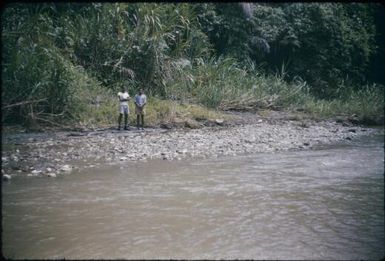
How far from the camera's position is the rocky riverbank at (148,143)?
10.3 m

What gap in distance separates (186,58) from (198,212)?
39.8 feet

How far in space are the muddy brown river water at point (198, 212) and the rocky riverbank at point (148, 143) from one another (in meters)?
0.83

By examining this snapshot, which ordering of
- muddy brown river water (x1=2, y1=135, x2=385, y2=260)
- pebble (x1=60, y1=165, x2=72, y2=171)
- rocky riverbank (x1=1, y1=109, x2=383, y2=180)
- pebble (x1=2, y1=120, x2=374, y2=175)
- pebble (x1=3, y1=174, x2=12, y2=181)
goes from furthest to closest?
pebble (x1=2, y1=120, x2=374, y2=175) < rocky riverbank (x1=1, y1=109, x2=383, y2=180) < pebble (x1=60, y1=165, x2=72, y2=171) < pebble (x1=3, y1=174, x2=12, y2=181) < muddy brown river water (x1=2, y1=135, x2=385, y2=260)

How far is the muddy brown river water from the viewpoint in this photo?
231 inches

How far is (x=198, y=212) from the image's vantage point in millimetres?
7273

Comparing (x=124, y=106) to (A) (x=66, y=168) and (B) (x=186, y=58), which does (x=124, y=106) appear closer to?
(A) (x=66, y=168)

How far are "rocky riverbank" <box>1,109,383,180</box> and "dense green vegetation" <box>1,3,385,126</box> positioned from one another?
127cm

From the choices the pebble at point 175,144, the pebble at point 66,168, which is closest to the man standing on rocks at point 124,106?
the pebble at point 175,144

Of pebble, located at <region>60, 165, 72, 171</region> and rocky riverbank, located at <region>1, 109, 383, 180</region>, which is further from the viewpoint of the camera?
rocky riverbank, located at <region>1, 109, 383, 180</region>

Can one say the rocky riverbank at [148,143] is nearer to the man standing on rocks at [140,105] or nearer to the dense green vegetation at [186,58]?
the man standing on rocks at [140,105]

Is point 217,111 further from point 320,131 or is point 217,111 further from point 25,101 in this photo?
point 25,101

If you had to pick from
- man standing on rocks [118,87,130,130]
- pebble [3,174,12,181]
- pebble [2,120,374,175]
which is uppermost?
man standing on rocks [118,87,130,130]

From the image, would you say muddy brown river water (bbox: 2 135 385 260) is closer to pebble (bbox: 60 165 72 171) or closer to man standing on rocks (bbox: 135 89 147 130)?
pebble (bbox: 60 165 72 171)

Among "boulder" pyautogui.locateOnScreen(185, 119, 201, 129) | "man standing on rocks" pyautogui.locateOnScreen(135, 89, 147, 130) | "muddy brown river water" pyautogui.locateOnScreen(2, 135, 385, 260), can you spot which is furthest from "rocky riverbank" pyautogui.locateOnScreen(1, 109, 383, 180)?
"muddy brown river water" pyautogui.locateOnScreen(2, 135, 385, 260)
